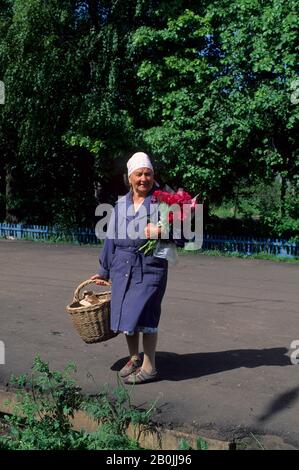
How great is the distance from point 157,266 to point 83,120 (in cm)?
1199

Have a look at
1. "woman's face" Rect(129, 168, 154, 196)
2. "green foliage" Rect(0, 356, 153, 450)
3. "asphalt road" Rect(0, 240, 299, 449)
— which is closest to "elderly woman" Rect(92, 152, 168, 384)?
"woman's face" Rect(129, 168, 154, 196)

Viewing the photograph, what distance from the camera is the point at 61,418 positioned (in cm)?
422

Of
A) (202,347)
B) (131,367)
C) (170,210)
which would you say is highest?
(170,210)

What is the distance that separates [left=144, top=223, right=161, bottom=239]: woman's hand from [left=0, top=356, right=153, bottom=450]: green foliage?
124 cm

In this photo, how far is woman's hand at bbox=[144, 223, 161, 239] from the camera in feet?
15.9

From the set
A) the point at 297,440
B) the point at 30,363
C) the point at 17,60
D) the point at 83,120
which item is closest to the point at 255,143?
the point at 83,120

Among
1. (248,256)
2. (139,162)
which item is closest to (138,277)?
(139,162)

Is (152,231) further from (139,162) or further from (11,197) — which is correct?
(11,197)

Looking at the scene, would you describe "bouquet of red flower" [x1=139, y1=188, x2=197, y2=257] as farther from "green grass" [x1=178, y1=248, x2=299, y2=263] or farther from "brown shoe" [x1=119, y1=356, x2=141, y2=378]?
"green grass" [x1=178, y1=248, x2=299, y2=263]

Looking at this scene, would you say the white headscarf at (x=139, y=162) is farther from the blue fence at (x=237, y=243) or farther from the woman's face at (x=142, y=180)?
the blue fence at (x=237, y=243)

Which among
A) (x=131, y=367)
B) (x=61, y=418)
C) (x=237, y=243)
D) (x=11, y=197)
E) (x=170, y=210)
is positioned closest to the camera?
(x=61, y=418)

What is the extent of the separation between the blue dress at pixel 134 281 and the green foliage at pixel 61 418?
2.14ft

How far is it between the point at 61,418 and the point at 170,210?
178 cm

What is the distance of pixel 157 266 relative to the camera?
5070mm
